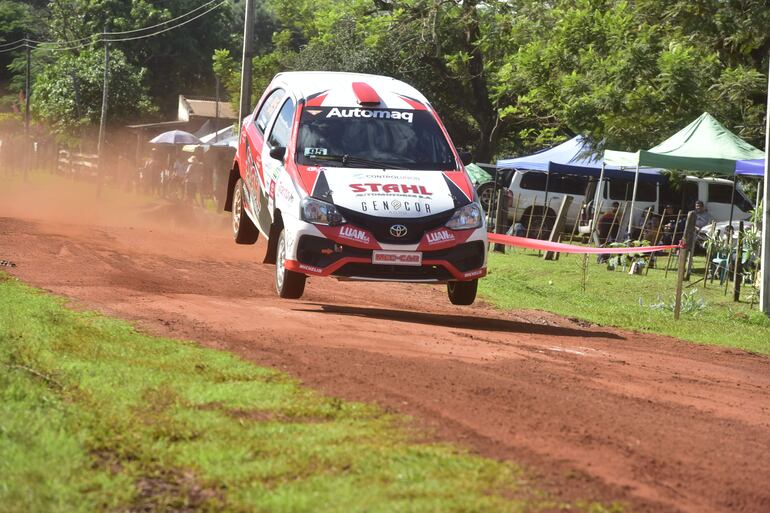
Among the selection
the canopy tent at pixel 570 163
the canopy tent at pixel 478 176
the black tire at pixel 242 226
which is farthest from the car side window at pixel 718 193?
the black tire at pixel 242 226

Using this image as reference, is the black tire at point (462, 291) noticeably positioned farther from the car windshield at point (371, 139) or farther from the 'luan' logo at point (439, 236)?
the car windshield at point (371, 139)

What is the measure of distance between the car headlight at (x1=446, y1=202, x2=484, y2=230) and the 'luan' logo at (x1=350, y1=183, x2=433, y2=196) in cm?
33

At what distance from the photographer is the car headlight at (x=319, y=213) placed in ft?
35.2

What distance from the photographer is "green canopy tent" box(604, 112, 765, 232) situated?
71.3ft

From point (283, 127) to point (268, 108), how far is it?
3.79ft

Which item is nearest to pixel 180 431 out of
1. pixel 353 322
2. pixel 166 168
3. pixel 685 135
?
pixel 353 322

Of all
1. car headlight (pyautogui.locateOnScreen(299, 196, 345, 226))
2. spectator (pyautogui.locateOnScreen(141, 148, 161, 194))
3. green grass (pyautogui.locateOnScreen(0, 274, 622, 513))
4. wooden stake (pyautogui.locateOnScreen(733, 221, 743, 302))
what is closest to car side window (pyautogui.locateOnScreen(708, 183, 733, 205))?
wooden stake (pyautogui.locateOnScreen(733, 221, 743, 302))

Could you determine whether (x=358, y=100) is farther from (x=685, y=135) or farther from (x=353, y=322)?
(x=685, y=135)

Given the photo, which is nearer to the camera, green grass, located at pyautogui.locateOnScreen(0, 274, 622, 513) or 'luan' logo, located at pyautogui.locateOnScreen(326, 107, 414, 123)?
green grass, located at pyautogui.locateOnScreen(0, 274, 622, 513)

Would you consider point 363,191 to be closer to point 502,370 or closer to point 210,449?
point 502,370

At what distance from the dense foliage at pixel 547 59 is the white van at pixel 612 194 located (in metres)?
2.28

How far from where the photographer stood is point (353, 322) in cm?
1000

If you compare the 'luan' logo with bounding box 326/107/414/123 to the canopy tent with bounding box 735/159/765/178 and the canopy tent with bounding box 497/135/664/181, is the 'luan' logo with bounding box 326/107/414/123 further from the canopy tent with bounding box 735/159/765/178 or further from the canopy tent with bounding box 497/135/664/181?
the canopy tent with bounding box 497/135/664/181

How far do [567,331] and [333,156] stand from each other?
9.79 ft
